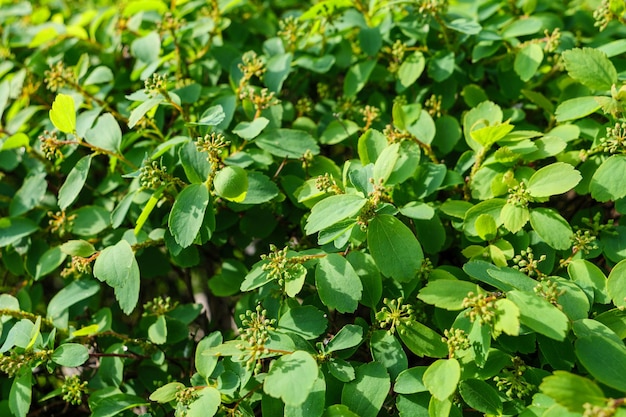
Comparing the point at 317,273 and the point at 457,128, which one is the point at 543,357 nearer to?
the point at 317,273

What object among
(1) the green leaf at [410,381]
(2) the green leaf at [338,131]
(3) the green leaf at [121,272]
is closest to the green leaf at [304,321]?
(1) the green leaf at [410,381]

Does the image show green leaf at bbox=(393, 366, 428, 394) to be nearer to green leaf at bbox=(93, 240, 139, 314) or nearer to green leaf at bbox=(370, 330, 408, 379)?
green leaf at bbox=(370, 330, 408, 379)

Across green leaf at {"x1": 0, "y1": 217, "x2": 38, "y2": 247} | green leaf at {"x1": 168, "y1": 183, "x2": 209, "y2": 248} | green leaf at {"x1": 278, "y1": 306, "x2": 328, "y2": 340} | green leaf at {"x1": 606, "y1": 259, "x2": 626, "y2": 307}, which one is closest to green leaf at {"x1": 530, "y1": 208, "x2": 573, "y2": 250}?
green leaf at {"x1": 606, "y1": 259, "x2": 626, "y2": 307}

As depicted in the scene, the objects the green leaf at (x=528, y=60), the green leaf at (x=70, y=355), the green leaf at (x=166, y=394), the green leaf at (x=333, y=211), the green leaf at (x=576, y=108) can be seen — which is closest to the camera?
the green leaf at (x=333, y=211)

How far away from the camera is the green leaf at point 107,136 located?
1.76 metres

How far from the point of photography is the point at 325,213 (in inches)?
53.6

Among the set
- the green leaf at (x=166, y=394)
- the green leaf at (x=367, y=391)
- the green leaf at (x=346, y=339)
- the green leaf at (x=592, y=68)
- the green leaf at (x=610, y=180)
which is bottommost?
the green leaf at (x=166, y=394)

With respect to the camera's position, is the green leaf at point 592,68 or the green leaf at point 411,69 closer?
the green leaf at point 592,68

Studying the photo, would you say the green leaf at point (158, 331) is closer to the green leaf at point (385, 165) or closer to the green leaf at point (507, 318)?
the green leaf at point (385, 165)

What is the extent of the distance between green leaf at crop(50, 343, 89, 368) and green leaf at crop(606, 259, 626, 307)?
140cm

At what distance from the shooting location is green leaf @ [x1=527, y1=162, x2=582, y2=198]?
57.6 inches

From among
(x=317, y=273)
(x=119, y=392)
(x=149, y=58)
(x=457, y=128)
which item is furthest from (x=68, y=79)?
(x=457, y=128)

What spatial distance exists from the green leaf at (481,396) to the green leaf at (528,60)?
1.05m

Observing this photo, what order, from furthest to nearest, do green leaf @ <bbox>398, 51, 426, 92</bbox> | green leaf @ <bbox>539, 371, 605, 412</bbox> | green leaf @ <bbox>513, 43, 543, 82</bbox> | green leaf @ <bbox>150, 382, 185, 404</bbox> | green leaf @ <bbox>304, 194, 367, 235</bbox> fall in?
green leaf @ <bbox>398, 51, 426, 92</bbox> < green leaf @ <bbox>513, 43, 543, 82</bbox> < green leaf @ <bbox>150, 382, 185, 404</bbox> < green leaf @ <bbox>304, 194, 367, 235</bbox> < green leaf @ <bbox>539, 371, 605, 412</bbox>
